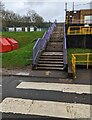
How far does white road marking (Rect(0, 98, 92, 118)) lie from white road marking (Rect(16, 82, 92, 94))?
167 centimetres

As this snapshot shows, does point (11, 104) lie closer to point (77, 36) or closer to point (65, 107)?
point (65, 107)

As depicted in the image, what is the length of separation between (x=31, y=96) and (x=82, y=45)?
12223 millimetres

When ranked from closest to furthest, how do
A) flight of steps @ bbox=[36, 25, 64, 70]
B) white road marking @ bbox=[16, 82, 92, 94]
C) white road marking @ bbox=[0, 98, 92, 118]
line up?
white road marking @ bbox=[0, 98, 92, 118]
white road marking @ bbox=[16, 82, 92, 94]
flight of steps @ bbox=[36, 25, 64, 70]

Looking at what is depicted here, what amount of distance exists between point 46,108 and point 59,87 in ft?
8.76

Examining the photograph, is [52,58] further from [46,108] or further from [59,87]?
[46,108]

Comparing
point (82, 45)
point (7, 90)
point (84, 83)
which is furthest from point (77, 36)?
point (7, 90)

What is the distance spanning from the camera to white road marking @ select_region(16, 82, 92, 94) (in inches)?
357

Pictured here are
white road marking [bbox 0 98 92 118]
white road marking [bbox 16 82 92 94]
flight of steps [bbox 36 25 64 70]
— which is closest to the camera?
white road marking [bbox 0 98 92 118]

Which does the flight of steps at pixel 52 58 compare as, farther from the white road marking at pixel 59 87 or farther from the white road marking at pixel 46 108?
the white road marking at pixel 46 108

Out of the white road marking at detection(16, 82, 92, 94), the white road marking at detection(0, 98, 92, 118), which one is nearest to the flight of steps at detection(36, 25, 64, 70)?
the white road marking at detection(16, 82, 92, 94)

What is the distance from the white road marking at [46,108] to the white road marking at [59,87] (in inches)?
65.6

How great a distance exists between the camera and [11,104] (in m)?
7.38

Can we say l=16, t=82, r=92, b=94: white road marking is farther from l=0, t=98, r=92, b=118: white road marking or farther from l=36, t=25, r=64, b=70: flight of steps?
l=36, t=25, r=64, b=70: flight of steps

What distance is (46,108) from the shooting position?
7.00m
